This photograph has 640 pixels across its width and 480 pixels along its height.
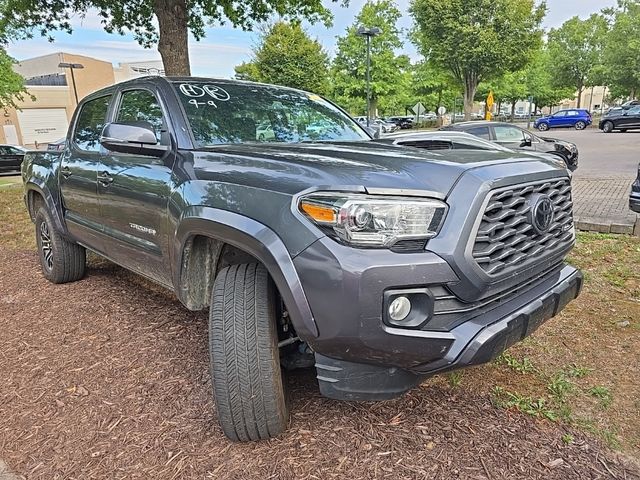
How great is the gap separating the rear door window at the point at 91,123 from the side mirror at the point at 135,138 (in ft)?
3.10

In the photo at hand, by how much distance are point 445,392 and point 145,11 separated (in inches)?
387

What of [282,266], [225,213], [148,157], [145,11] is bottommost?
[282,266]

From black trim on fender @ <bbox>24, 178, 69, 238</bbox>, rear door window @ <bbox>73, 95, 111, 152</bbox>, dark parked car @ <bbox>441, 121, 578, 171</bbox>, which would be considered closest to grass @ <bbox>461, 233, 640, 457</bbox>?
rear door window @ <bbox>73, 95, 111, 152</bbox>

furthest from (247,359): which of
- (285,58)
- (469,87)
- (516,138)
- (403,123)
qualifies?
(403,123)

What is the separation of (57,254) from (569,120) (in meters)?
34.0

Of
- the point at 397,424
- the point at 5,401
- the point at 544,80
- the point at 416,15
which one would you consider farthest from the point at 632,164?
the point at 544,80

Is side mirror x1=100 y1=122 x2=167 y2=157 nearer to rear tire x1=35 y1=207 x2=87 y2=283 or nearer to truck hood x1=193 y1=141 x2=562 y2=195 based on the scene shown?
truck hood x1=193 y1=141 x2=562 y2=195

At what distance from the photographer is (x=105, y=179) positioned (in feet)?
10.9

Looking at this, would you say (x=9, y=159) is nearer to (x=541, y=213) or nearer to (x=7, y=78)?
(x=7, y=78)

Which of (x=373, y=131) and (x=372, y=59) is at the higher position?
(x=372, y=59)

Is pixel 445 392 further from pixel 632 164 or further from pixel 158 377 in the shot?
pixel 632 164

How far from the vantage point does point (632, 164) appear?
502 inches

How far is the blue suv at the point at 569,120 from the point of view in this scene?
3100cm

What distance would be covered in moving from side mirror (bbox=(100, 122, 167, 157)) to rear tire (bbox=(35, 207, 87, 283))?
6.88 ft
